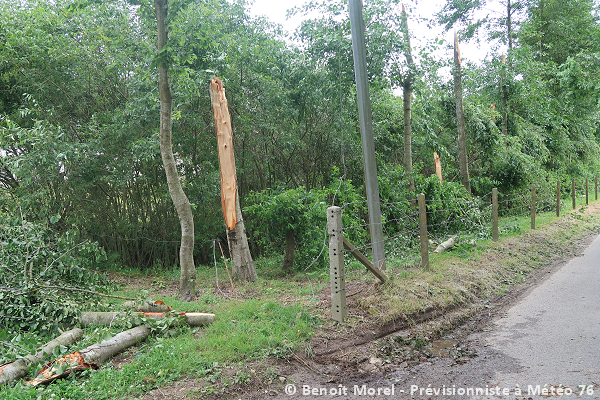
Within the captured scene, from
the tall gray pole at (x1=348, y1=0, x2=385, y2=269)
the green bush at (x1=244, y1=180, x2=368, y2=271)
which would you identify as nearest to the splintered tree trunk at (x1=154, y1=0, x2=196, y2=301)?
the green bush at (x1=244, y1=180, x2=368, y2=271)

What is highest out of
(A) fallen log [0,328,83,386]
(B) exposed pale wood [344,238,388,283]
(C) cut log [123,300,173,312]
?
(B) exposed pale wood [344,238,388,283]

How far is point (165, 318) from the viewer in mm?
5223

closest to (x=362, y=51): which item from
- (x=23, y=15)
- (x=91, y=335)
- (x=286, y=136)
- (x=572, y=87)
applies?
(x=286, y=136)

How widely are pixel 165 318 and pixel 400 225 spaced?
23.4ft

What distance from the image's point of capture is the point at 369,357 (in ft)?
15.2

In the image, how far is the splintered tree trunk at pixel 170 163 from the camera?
20.9 feet

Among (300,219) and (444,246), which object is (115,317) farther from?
(444,246)

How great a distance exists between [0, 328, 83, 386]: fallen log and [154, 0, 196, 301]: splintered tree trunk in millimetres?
2089

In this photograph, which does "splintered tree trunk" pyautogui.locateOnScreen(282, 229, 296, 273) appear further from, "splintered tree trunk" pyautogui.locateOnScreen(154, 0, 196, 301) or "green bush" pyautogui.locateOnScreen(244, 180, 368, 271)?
"splintered tree trunk" pyautogui.locateOnScreen(154, 0, 196, 301)

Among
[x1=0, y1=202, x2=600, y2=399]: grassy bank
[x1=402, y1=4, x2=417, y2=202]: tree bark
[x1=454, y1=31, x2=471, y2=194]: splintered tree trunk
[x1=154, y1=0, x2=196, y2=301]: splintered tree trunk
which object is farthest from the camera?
[x1=454, y1=31, x2=471, y2=194]: splintered tree trunk

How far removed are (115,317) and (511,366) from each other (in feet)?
15.5

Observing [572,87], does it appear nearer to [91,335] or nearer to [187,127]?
[187,127]

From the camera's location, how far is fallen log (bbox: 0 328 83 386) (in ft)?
13.5

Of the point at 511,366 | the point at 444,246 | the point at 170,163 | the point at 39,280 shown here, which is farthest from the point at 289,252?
the point at 511,366
